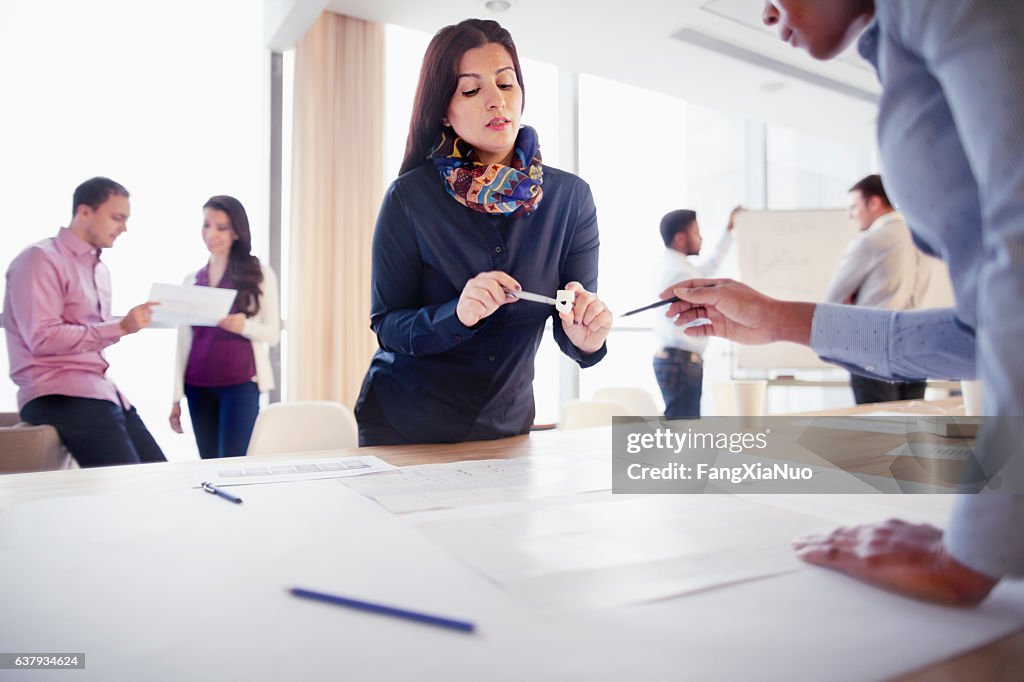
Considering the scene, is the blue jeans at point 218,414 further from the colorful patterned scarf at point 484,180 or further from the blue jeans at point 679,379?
the blue jeans at point 679,379

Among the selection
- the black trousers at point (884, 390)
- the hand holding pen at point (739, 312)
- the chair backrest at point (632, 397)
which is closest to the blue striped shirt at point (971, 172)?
the hand holding pen at point (739, 312)

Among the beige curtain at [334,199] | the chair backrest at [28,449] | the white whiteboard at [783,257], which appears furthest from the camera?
the white whiteboard at [783,257]

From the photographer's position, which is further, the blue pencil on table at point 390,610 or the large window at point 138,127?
the large window at point 138,127

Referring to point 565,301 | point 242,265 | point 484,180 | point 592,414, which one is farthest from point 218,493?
point 242,265

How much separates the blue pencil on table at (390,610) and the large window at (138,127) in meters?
2.95

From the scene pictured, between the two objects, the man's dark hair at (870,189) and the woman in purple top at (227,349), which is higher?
the man's dark hair at (870,189)

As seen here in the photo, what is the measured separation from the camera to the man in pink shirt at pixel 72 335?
2131mm

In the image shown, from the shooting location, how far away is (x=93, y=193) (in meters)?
2.36

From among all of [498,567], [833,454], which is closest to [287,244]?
[833,454]

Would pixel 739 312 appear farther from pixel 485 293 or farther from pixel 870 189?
pixel 870 189

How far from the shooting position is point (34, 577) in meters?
0.50

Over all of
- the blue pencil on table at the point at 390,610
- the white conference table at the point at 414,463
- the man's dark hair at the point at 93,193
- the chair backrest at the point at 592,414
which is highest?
the man's dark hair at the point at 93,193

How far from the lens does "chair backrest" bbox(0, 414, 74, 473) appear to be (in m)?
1.91

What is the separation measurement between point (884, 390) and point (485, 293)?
264 cm
